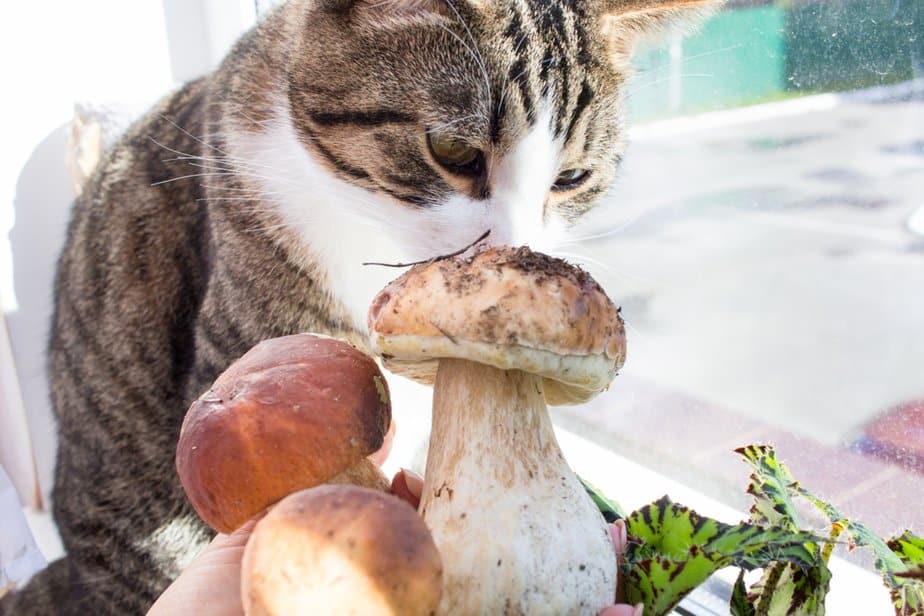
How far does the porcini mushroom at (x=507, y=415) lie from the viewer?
47cm

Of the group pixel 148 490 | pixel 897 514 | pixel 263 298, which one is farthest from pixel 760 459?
pixel 148 490

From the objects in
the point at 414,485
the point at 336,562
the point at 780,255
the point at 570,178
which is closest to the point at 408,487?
the point at 414,485

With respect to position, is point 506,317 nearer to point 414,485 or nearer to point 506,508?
point 506,508

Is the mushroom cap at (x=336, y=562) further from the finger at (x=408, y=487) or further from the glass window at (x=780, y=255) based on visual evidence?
the glass window at (x=780, y=255)

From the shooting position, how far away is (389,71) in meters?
0.85

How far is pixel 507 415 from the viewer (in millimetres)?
546

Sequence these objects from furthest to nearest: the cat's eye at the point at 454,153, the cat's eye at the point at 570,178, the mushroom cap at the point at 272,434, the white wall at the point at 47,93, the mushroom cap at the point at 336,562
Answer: the white wall at the point at 47,93
the cat's eye at the point at 570,178
the cat's eye at the point at 454,153
the mushroom cap at the point at 272,434
the mushroom cap at the point at 336,562

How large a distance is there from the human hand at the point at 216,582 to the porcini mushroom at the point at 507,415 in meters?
0.09

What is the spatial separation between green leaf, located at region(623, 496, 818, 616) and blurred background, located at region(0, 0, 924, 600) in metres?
0.42

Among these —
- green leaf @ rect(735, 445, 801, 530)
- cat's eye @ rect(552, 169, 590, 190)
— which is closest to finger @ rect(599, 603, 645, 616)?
green leaf @ rect(735, 445, 801, 530)

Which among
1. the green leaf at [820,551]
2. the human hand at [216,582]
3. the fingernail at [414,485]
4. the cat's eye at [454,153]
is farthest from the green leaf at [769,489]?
the cat's eye at [454,153]

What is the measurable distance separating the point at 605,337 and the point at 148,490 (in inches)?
34.6

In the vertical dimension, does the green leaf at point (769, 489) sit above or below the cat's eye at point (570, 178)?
below

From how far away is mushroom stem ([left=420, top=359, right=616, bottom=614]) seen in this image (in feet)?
1.59
